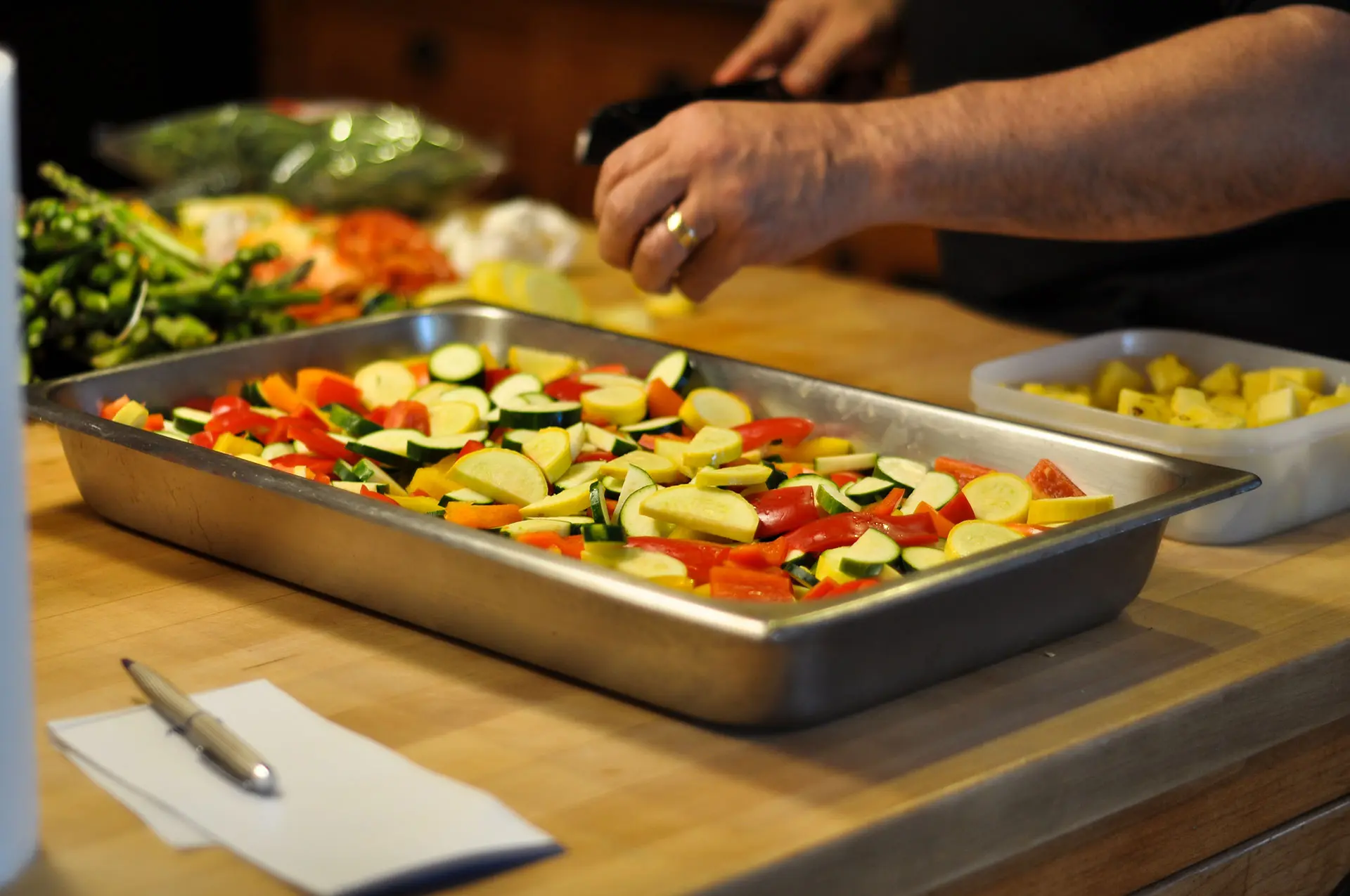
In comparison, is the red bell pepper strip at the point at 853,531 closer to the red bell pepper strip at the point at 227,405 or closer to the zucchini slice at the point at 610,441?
the zucchini slice at the point at 610,441

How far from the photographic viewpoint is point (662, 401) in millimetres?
1537

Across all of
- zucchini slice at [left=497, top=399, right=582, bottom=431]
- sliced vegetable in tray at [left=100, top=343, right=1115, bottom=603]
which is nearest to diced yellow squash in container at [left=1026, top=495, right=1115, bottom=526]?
sliced vegetable in tray at [left=100, top=343, right=1115, bottom=603]

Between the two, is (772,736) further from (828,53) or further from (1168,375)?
(828,53)

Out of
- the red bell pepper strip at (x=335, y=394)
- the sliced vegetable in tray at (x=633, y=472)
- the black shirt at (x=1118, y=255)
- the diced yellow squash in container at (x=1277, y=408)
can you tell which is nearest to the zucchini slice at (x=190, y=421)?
the sliced vegetable in tray at (x=633, y=472)

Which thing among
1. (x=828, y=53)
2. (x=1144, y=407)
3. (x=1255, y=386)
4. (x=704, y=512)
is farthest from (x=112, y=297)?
(x=1255, y=386)

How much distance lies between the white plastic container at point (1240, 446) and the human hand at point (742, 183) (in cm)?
23

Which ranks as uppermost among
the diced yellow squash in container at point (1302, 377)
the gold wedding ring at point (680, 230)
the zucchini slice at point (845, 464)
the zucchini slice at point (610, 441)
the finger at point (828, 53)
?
the finger at point (828, 53)

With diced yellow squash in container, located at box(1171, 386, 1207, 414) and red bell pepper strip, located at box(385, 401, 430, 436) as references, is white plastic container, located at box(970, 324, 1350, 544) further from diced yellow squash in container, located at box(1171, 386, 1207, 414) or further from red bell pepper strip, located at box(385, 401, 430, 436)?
red bell pepper strip, located at box(385, 401, 430, 436)

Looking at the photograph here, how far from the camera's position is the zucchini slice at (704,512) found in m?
1.19

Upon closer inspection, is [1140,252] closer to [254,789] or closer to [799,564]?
[799,564]

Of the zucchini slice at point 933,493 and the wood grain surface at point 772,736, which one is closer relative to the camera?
the wood grain surface at point 772,736

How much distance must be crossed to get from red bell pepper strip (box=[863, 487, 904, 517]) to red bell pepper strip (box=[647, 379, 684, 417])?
293mm

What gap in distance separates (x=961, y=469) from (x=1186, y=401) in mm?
295

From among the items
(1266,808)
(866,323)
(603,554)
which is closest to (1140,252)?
(866,323)
